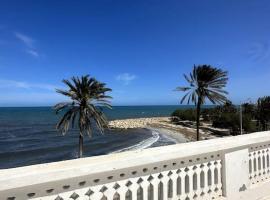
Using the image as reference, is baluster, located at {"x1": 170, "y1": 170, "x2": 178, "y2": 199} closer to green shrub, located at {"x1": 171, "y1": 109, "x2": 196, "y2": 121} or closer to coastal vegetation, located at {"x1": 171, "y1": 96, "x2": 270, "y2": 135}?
coastal vegetation, located at {"x1": 171, "y1": 96, "x2": 270, "y2": 135}

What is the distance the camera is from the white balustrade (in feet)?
7.70

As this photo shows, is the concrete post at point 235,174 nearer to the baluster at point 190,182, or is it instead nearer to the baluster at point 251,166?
the baluster at point 251,166

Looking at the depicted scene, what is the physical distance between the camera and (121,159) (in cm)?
285

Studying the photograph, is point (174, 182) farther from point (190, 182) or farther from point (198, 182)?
point (198, 182)

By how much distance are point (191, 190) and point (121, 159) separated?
1129mm

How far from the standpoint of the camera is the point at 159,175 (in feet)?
10.5

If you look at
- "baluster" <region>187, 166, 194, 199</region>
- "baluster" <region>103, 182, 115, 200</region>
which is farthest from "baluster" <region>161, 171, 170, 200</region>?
"baluster" <region>103, 182, 115, 200</region>

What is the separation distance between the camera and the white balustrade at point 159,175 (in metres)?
2.35

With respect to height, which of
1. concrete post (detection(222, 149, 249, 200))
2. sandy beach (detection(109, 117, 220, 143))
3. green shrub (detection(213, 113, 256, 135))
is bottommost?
sandy beach (detection(109, 117, 220, 143))

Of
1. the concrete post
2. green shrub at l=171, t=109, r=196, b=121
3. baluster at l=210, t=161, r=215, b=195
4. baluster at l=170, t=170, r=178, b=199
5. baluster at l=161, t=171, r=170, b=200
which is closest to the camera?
baluster at l=161, t=171, r=170, b=200

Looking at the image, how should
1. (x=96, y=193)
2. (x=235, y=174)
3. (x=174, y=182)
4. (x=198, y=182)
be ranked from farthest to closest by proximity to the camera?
(x=235, y=174) < (x=198, y=182) < (x=174, y=182) < (x=96, y=193)

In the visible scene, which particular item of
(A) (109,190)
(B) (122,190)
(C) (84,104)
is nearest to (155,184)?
(B) (122,190)

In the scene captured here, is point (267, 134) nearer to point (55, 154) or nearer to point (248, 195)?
point (248, 195)

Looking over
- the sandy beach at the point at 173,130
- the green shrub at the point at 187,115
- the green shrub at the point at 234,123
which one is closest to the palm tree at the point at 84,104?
the sandy beach at the point at 173,130
